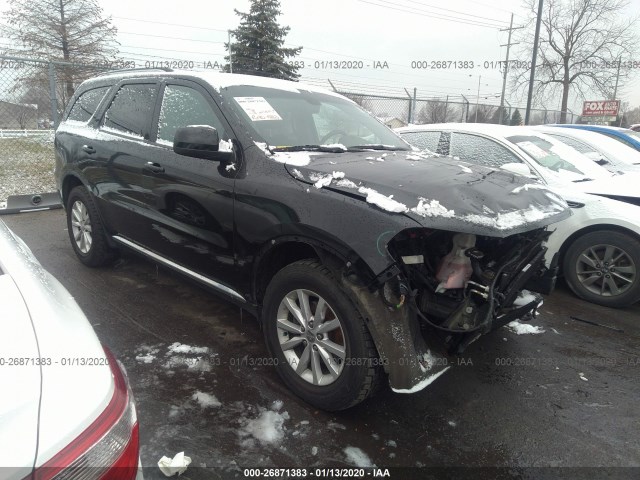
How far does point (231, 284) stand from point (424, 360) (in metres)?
1.37

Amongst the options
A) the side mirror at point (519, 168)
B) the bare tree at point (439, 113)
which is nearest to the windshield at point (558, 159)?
the side mirror at point (519, 168)

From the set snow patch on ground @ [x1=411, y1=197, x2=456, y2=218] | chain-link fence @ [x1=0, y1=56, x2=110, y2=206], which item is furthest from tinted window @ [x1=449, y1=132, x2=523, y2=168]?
chain-link fence @ [x1=0, y1=56, x2=110, y2=206]

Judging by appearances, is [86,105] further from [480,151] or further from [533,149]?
[533,149]

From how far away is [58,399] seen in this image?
110 centimetres

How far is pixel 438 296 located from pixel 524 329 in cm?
177

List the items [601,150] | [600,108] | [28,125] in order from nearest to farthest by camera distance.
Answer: [601,150]
[28,125]
[600,108]

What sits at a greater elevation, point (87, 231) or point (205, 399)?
point (87, 231)

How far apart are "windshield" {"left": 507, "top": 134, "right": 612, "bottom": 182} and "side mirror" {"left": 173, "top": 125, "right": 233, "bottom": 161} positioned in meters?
3.57

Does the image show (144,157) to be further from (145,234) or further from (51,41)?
(51,41)

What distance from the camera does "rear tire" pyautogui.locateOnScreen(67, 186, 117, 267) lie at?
4.28 m

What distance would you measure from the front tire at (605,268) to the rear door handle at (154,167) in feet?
12.7

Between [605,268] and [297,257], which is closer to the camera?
[297,257]

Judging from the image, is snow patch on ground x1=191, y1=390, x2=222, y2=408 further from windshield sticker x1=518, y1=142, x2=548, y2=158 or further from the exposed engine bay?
windshield sticker x1=518, y1=142, x2=548, y2=158

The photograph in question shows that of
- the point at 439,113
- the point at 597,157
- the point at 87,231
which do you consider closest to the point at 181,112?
the point at 87,231
